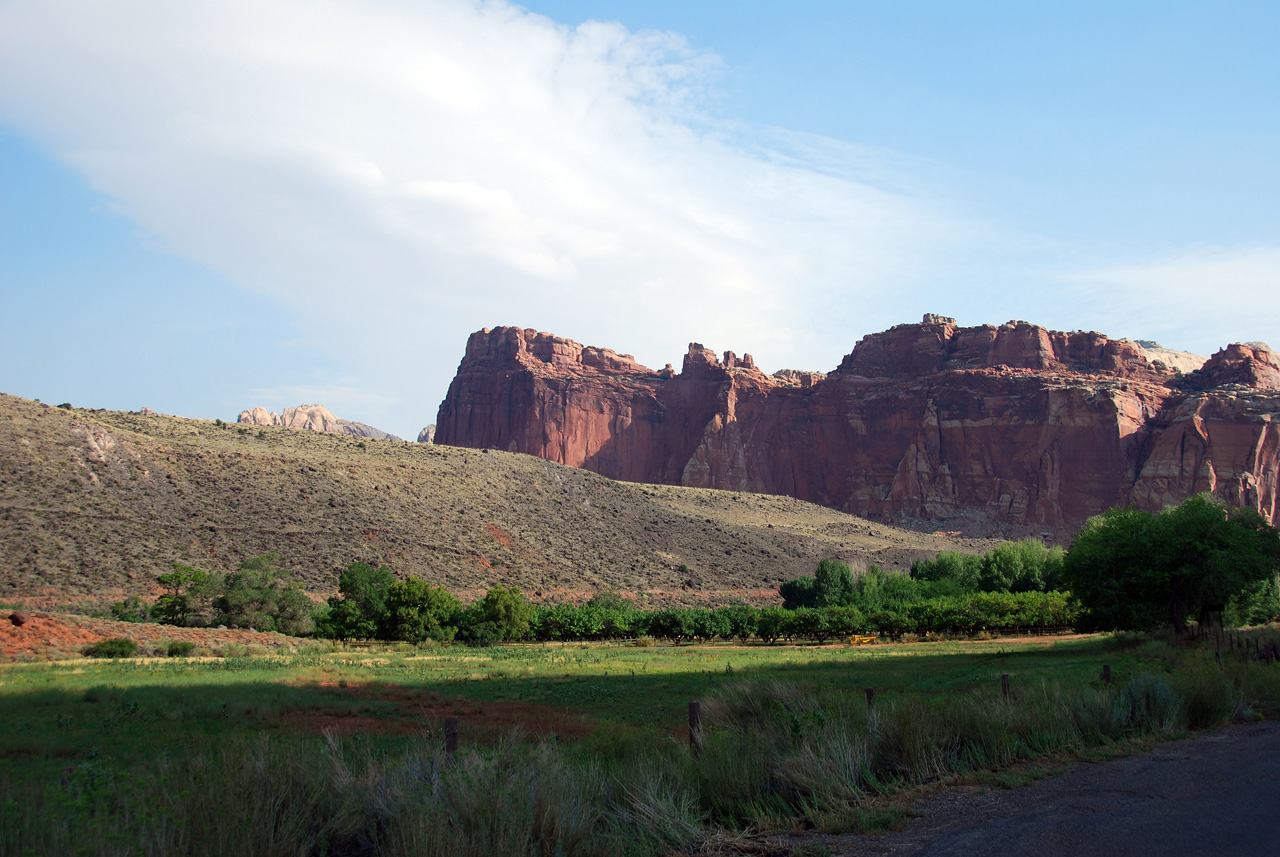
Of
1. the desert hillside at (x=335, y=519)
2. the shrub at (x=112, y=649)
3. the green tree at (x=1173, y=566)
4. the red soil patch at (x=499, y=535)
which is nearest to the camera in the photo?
the green tree at (x=1173, y=566)

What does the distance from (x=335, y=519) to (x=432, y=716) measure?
41.6 m

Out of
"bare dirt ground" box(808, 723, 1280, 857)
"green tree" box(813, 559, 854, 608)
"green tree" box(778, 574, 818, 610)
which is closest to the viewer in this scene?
"bare dirt ground" box(808, 723, 1280, 857)

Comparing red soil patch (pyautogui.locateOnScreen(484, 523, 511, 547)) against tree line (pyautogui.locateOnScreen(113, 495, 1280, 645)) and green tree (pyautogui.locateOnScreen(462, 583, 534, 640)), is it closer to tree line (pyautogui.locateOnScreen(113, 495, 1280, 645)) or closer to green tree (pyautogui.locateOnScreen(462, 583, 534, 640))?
tree line (pyautogui.locateOnScreen(113, 495, 1280, 645))

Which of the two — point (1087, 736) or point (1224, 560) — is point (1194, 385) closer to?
point (1224, 560)

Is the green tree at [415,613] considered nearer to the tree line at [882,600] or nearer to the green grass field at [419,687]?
the tree line at [882,600]

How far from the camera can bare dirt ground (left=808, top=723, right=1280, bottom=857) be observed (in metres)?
7.31

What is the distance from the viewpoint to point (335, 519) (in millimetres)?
57062

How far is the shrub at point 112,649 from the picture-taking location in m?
31.7

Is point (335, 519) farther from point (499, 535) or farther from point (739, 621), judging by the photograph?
point (739, 621)

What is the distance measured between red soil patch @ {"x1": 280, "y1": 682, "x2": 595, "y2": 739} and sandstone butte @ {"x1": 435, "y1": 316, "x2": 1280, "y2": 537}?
10505 cm

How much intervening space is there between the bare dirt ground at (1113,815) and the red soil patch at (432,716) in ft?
26.3

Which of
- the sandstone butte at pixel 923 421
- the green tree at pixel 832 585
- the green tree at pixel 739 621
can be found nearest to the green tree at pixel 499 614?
the green tree at pixel 739 621

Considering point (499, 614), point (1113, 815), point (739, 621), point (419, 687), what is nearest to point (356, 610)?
point (499, 614)

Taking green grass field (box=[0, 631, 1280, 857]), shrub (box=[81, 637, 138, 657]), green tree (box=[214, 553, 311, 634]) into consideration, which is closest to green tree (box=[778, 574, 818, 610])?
green tree (box=[214, 553, 311, 634])
